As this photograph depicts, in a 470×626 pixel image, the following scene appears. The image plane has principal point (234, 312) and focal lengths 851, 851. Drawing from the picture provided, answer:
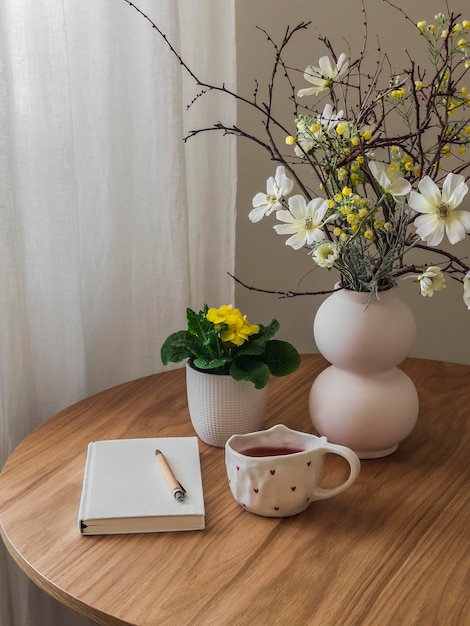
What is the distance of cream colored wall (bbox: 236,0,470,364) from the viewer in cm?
165

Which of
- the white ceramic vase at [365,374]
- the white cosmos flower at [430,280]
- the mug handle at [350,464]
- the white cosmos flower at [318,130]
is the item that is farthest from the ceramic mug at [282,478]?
the white cosmos flower at [318,130]

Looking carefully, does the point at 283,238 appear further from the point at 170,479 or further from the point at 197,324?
the point at 170,479

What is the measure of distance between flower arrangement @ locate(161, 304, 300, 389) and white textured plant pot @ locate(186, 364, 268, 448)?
16mm

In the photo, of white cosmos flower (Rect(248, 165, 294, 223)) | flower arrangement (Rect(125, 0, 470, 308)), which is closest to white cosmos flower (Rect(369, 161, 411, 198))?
flower arrangement (Rect(125, 0, 470, 308))

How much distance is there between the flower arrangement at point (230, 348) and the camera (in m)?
1.12

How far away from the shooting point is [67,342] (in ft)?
4.52

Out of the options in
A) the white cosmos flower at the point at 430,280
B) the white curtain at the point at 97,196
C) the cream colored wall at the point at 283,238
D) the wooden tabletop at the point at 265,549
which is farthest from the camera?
the cream colored wall at the point at 283,238

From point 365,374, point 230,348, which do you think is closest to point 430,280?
point 365,374

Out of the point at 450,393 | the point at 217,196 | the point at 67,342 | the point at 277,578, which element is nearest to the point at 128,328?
the point at 67,342

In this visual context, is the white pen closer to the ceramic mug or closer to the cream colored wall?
the ceramic mug

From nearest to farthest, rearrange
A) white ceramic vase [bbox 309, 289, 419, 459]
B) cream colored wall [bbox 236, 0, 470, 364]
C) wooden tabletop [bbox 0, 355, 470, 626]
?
wooden tabletop [bbox 0, 355, 470, 626] < white ceramic vase [bbox 309, 289, 419, 459] < cream colored wall [bbox 236, 0, 470, 364]

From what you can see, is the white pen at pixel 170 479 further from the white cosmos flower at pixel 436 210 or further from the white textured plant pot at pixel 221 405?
the white cosmos flower at pixel 436 210

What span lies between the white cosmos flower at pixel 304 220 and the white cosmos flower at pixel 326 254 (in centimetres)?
1

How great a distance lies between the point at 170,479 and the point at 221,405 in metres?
0.14
